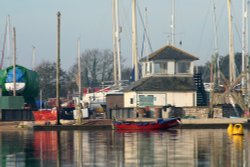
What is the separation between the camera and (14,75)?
8962 centimetres

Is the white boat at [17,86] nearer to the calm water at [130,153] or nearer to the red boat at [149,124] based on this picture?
the red boat at [149,124]

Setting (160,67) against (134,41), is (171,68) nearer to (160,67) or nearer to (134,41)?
(160,67)

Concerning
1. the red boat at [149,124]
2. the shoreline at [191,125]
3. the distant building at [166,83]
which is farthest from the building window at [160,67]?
the red boat at [149,124]

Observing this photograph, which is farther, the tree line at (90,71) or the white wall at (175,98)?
the tree line at (90,71)

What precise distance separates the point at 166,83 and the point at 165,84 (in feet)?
0.77

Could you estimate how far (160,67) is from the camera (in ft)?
261

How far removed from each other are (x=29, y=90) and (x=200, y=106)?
25.8m

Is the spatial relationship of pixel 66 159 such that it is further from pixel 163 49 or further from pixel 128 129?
pixel 163 49

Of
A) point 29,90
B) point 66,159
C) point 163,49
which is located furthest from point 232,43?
point 66,159

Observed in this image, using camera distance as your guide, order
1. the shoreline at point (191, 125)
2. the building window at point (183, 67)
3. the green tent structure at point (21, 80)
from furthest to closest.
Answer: the green tent structure at point (21, 80)
the building window at point (183, 67)
the shoreline at point (191, 125)

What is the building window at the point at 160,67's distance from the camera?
79125 mm

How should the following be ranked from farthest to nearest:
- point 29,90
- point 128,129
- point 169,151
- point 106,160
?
1. point 29,90
2. point 128,129
3. point 169,151
4. point 106,160

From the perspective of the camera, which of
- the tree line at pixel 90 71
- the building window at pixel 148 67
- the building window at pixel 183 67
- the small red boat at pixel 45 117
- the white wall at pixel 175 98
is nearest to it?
the small red boat at pixel 45 117

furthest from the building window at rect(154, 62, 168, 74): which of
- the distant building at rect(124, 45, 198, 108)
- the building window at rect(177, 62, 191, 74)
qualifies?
the building window at rect(177, 62, 191, 74)
